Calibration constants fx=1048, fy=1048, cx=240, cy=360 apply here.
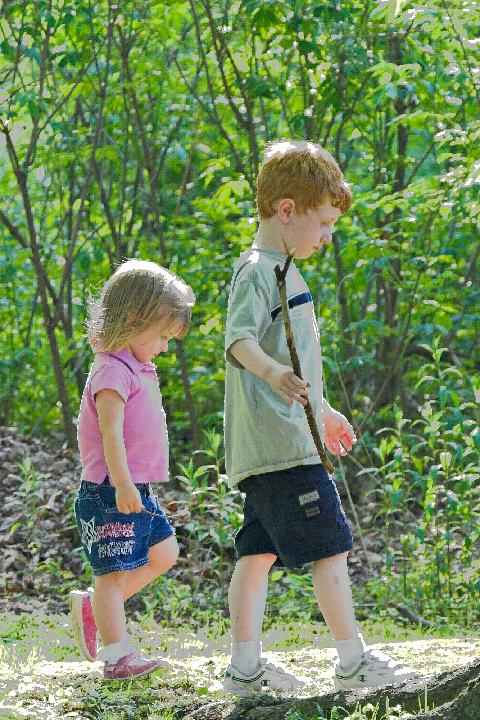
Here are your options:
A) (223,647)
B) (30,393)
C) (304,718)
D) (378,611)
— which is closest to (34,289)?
(30,393)

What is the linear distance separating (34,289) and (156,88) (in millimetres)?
2695

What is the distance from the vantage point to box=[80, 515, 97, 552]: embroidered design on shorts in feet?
11.4

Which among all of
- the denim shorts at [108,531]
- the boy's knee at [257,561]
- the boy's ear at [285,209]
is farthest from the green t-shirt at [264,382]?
the denim shorts at [108,531]

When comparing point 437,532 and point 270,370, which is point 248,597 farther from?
point 437,532

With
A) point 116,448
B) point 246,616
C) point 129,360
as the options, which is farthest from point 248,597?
point 129,360

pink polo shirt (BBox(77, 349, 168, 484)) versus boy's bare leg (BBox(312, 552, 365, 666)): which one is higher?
pink polo shirt (BBox(77, 349, 168, 484))

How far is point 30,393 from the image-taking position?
31.7ft

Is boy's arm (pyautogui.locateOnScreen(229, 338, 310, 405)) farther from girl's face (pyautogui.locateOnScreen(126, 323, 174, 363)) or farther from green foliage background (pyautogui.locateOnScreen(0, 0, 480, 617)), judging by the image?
green foliage background (pyautogui.locateOnScreen(0, 0, 480, 617))

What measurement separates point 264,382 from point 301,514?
0.42m

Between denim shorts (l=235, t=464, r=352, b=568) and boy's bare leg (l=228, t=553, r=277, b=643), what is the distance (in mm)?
91

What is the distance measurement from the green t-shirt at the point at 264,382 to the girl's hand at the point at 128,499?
30 cm

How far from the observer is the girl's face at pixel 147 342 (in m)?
3.53

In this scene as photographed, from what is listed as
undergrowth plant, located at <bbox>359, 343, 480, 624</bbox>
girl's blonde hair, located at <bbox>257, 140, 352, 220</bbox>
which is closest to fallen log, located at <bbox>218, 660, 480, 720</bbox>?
girl's blonde hair, located at <bbox>257, 140, 352, 220</bbox>

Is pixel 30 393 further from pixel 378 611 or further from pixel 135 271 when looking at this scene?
pixel 135 271
